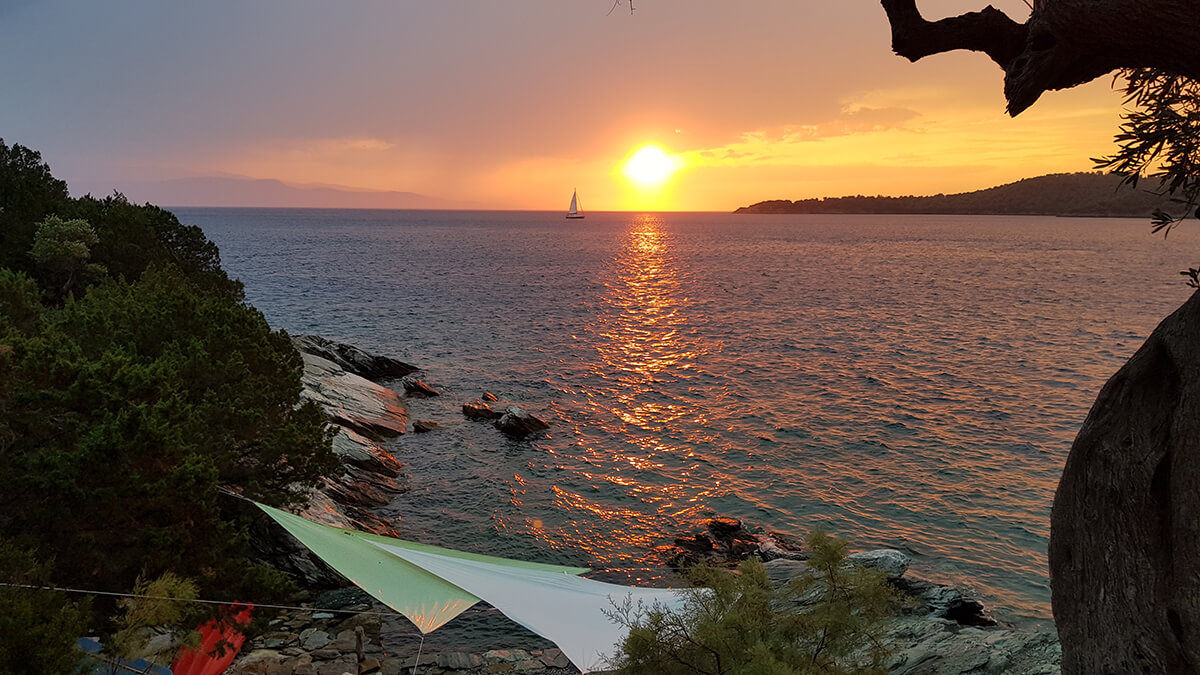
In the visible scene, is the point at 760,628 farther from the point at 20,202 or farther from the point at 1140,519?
the point at 20,202

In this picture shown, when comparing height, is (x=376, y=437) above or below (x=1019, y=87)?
below

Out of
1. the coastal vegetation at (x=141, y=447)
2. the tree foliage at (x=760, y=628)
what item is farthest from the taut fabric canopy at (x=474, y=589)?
the tree foliage at (x=760, y=628)

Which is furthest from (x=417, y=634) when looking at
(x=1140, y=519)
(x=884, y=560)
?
(x=1140, y=519)

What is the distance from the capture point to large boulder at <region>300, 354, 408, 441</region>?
28.3 m

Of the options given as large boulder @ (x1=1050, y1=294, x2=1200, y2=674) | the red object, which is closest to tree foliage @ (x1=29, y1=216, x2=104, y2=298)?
the red object

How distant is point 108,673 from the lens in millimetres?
10750

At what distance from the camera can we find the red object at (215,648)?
11972 millimetres

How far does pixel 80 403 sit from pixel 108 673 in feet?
15.0

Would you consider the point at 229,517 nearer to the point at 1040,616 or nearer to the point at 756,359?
the point at 1040,616

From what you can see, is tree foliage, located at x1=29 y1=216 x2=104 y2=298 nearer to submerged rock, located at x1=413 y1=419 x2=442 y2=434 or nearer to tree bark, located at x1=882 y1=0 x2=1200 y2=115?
submerged rock, located at x1=413 y1=419 x2=442 y2=434

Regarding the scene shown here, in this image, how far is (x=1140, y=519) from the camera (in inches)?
188

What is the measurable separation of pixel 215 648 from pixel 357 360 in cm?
2832

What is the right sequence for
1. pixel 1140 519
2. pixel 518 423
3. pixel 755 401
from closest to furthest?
pixel 1140 519 → pixel 518 423 → pixel 755 401

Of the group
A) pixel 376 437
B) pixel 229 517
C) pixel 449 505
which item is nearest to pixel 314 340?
pixel 376 437
